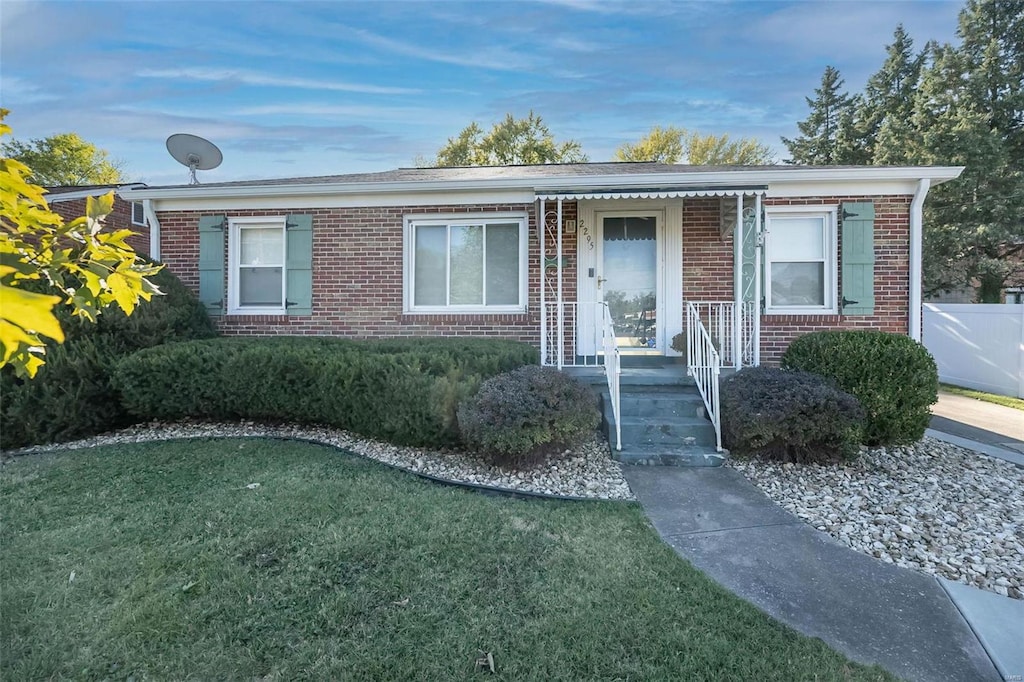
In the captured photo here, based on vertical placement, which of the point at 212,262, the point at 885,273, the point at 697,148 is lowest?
the point at 885,273

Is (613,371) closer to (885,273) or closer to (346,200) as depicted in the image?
(885,273)

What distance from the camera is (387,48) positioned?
8.46m

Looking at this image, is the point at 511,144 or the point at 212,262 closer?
the point at 212,262

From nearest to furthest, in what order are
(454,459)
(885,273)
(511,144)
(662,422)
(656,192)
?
1. (454,459)
2. (662,422)
3. (656,192)
4. (885,273)
5. (511,144)

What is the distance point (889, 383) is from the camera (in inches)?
208

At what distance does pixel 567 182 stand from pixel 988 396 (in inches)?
343

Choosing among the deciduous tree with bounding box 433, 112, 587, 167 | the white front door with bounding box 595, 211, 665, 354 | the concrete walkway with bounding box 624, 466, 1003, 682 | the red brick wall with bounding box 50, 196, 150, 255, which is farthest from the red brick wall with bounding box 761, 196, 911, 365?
the deciduous tree with bounding box 433, 112, 587, 167

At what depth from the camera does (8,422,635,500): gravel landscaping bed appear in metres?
4.24

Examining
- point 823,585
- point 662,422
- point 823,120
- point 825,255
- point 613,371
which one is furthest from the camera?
point 823,120

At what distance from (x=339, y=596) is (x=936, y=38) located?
23994 millimetres

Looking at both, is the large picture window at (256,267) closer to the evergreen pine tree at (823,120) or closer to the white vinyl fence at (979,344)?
the white vinyl fence at (979,344)

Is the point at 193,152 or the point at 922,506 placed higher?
the point at 193,152

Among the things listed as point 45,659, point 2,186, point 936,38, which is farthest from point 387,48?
point 936,38

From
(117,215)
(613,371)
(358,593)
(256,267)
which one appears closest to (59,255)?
(358,593)
